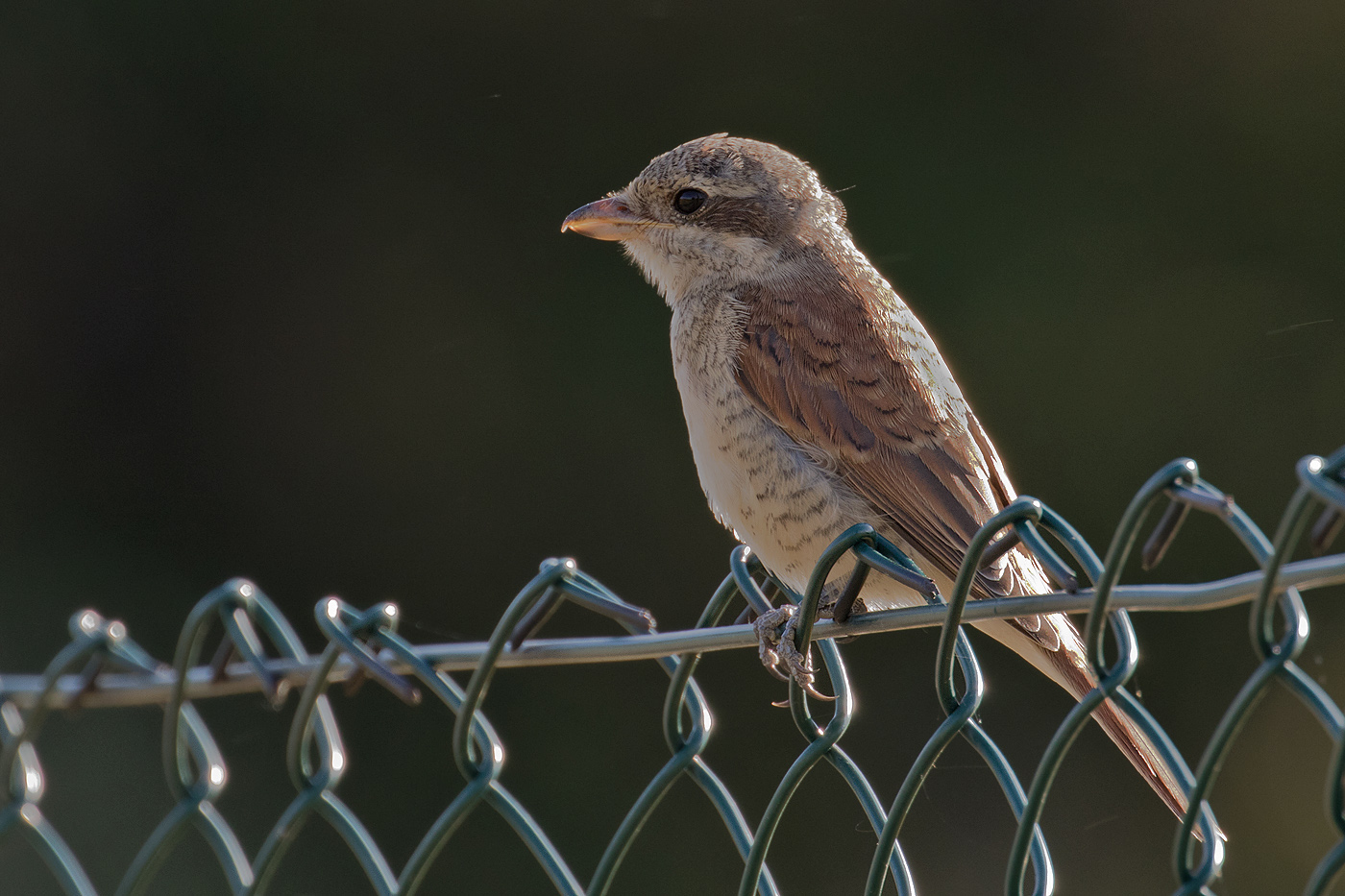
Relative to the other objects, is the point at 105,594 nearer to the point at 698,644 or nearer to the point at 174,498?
the point at 174,498

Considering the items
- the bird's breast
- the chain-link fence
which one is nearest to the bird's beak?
the bird's breast

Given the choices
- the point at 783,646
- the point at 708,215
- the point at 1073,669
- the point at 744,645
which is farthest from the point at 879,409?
the point at 744,645

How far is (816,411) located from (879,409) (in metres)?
0.14

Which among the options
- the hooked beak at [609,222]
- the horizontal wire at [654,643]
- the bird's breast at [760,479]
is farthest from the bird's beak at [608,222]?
the horizontal wire at [654,643]

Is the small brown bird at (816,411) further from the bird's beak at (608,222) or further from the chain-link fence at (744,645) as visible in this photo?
the chain-link fence at (744,645)

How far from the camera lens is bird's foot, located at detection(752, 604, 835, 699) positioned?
179cm

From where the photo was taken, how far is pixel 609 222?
11.5ft

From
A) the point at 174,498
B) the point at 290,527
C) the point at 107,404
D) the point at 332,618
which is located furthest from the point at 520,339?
the point at 332,618

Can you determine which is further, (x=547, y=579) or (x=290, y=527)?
(x=290, y=527)

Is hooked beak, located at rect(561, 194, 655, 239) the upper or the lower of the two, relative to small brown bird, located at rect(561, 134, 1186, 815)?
upper

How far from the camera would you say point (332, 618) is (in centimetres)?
210

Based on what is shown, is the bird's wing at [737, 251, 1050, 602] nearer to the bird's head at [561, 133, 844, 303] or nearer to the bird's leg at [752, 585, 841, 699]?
the bird's head at [561, 133, 844, 303]

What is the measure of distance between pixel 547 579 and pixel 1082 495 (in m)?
5.21

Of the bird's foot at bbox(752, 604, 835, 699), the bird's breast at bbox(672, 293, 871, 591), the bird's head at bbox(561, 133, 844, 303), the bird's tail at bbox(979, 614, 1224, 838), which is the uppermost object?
the bird's head at bbox(561, 133, 844, 303)
